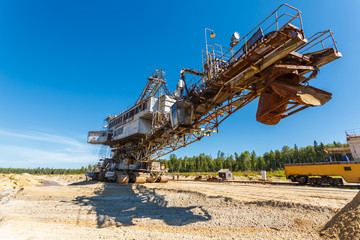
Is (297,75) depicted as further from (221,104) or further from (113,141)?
(113,141)

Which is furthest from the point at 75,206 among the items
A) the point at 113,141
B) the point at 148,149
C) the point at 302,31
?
the point at 113,141

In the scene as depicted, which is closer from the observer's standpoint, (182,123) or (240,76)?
(240,76)

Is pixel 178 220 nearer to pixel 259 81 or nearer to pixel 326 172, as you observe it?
pixel 259 81

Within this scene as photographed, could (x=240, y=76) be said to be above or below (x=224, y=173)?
above

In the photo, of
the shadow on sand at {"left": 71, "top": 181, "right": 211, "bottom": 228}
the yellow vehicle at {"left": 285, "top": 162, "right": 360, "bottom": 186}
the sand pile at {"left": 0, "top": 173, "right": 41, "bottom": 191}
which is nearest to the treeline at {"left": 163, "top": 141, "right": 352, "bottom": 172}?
the sand pile at {"left": 0, "top": 173, "right": 41, "bottom": 191}

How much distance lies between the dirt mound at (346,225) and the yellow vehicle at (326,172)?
56.0 feet

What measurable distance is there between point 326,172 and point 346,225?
18059 mm

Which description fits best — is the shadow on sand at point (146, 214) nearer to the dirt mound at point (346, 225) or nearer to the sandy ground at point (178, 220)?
the sandy ground at point (178, 220)

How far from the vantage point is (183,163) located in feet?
326

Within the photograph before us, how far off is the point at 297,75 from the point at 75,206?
1399cm

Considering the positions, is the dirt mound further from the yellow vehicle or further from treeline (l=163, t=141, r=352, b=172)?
treeline (l=163, t=141, r=352, b=172)

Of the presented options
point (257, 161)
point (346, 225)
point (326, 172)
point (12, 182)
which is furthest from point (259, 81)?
point (257, 161)

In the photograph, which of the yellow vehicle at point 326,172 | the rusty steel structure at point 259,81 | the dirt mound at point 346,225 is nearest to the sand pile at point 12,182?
the rusty steel structure at point 259,81

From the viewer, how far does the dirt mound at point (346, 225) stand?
4.20 metres
